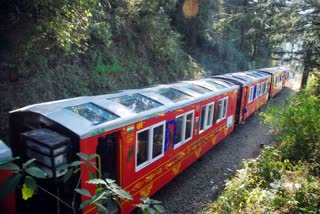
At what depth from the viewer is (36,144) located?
3744 millimetres

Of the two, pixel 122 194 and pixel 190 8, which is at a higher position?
pixel 190 8

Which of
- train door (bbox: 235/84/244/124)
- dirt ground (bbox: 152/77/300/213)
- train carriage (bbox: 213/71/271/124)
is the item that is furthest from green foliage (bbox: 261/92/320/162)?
train carriage (bbox: 213/71/271/124)

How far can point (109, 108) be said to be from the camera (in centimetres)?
517

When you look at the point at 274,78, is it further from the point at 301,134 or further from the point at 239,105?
the point at 301,134

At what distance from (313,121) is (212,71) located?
15879mm

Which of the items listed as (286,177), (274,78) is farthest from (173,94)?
(274,78)

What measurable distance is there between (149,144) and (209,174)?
335 cm

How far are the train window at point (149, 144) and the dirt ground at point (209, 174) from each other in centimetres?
147

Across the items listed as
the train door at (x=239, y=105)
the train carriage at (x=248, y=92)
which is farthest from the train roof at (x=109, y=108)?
the train carriage at (x=248, y=92)

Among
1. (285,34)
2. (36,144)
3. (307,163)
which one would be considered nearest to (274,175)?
(307,163)

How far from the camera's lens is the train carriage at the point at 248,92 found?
1222 centimetres

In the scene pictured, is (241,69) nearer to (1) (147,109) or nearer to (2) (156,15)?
(2) (156,15)

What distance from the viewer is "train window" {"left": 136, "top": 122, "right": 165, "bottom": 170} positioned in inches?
216

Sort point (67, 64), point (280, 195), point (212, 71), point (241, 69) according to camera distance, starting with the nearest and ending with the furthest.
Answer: point (280, 195), point (67, 64), point (212, 71), point (241, 69)
